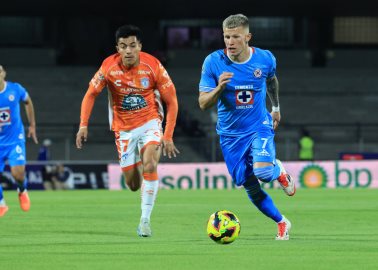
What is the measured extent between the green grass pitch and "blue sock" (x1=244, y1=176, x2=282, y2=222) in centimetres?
35

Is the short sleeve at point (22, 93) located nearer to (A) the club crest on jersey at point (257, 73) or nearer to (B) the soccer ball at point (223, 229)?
(A) the club crest on jersey at point (257, 73)

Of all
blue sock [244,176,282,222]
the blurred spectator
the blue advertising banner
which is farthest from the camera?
the blurred spectator

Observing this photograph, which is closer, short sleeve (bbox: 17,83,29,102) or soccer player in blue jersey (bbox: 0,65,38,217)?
soccer player in blue jersey (bbox: 0,65,38,217)

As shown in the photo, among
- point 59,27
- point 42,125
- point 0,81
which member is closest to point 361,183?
point 42,125

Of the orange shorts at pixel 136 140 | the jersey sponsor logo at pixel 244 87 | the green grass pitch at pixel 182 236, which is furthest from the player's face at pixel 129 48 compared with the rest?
the green grass pitch at pixel 182 236

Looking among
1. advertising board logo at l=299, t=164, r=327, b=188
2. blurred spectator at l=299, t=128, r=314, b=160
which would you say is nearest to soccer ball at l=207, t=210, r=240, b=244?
advertising board logo at l=299, t=164, r=327, b=188

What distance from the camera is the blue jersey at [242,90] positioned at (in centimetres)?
1125

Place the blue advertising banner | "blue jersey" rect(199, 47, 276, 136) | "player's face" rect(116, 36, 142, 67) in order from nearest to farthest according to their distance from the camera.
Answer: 1. "blue jersey" rect(199, 47, 276, 136)
2. "player's face" rect(116, 36, 142, 67)
3. the blue advertising banner

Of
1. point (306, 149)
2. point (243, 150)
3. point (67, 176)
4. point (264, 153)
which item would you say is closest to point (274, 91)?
point (243, 150)

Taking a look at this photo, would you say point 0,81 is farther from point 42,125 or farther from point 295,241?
point 42,125

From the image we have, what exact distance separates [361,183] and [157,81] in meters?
16.6

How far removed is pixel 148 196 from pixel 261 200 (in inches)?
58.7

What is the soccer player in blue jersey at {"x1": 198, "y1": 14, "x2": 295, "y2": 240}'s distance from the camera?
11.1 metres

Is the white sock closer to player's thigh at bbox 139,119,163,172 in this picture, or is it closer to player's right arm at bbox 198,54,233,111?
player's thigh at bbox 139,119,163,172
